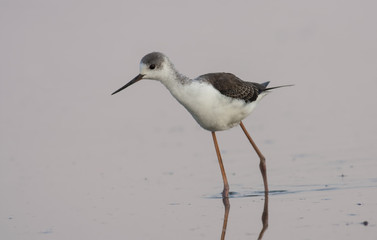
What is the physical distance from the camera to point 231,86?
25.4 ft

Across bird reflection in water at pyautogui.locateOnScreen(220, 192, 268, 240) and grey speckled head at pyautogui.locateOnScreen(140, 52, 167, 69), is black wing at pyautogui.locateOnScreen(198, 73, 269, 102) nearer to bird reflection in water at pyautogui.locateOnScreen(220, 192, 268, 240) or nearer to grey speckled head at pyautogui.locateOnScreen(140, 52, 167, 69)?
grey speckled head at pyautogui.locateOnScreen(140, 52, 167, 69)

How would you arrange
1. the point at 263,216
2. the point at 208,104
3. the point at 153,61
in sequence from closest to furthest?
the point at 263,216
the point at 153,61
the point at 208,104

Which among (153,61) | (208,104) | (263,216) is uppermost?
(153,61)

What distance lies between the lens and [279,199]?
273 inches

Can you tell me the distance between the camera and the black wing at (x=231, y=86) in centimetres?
761

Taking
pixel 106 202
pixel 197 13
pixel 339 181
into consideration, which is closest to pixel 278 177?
pixel 339 181

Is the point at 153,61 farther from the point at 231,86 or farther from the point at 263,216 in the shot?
→ the point at 263,216

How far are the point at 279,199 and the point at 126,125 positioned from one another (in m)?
3.43

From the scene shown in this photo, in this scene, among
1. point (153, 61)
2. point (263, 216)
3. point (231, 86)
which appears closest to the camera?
point (263, 216)

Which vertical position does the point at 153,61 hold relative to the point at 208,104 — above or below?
above

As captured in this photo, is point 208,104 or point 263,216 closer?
point 263,216

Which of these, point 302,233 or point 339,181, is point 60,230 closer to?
point 302,233

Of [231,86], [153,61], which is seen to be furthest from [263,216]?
[153,61]

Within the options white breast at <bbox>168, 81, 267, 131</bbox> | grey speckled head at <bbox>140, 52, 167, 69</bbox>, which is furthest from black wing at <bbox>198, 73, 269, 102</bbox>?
grey speckled head at <bbox>140, 52, 167, 69</bbox>
